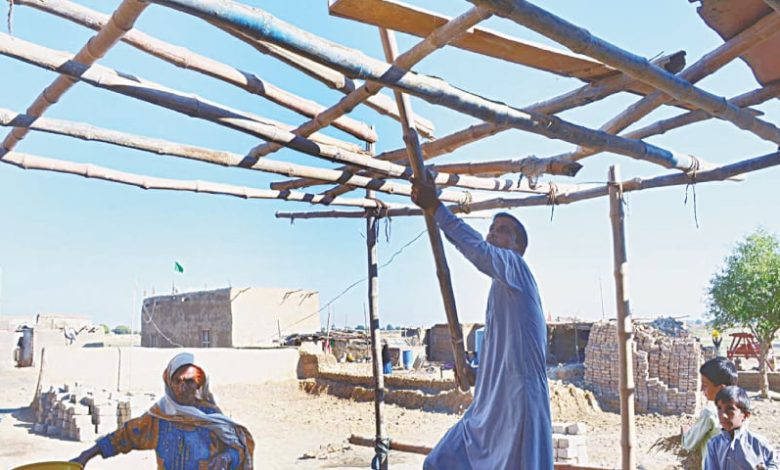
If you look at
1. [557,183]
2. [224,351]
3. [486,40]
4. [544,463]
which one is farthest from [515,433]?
[224,351]

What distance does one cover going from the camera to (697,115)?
3564 mm

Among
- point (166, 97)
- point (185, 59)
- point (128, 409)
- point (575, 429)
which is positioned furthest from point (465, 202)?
point (128, 409)

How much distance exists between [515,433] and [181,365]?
5.55 feet

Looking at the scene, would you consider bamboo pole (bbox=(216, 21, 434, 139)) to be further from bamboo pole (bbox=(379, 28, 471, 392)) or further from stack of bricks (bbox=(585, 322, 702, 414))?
stack of bricks (bbox=(585, 322, 702, 414))

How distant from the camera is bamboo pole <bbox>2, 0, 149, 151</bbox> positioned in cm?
233

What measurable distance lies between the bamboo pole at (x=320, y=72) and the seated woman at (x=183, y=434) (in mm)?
1586

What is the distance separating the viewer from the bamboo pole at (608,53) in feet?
6.06

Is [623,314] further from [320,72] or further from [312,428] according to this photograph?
[312,428]

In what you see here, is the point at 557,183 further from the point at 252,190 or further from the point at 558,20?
the point at 558,20

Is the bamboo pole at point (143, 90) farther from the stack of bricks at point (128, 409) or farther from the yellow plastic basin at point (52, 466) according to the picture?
the stack of bricks at point (128, 409)

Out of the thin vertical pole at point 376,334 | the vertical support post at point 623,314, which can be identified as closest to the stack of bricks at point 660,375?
the thin vertical pole at point 376,334

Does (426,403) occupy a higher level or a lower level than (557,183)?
lower

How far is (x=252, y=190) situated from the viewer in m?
4.70

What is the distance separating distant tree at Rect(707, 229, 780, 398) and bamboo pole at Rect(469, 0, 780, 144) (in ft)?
60.5
